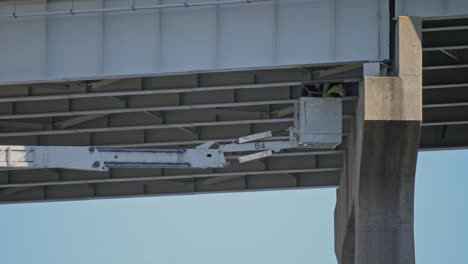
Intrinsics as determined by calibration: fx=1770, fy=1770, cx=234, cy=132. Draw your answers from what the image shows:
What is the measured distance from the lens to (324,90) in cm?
4681

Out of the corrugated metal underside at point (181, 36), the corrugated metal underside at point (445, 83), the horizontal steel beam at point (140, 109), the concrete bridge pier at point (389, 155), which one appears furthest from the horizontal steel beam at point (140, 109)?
the corrugated metal underside at point (445, 83)

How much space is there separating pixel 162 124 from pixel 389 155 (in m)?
7.61

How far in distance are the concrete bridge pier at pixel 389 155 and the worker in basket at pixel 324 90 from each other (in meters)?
0.74

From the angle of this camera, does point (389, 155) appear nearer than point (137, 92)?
Yes

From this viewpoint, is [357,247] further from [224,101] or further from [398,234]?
[224,101]

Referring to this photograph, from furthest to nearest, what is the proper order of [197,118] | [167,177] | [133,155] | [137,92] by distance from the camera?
[167,177]
[197,118]
[137,92]
[133,155]

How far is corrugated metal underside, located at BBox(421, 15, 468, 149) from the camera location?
4672 cm

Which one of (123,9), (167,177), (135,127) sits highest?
(123,9)

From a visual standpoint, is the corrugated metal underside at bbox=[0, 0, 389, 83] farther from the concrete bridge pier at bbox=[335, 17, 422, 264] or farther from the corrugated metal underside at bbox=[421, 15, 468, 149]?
the corrugated metal underside at bbox=[421, 15, 468, 149]

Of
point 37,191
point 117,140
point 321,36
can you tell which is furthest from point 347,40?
point 37,191

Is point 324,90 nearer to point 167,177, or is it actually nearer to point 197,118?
point 197,118

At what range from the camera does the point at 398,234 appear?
4706 centimetres

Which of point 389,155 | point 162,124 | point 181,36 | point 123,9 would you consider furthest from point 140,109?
point 389,155

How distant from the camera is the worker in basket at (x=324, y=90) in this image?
4684cm
